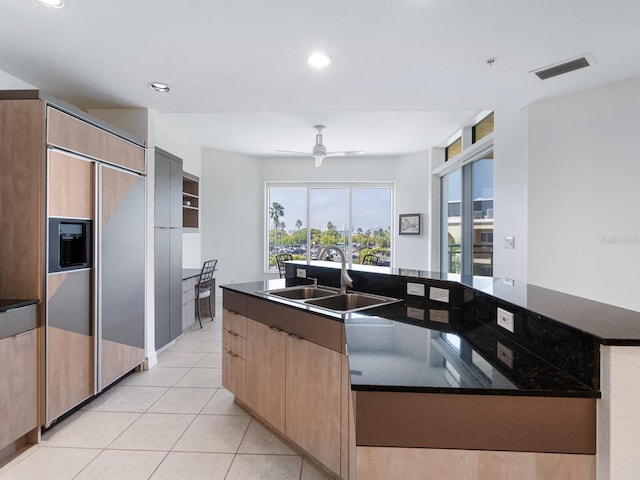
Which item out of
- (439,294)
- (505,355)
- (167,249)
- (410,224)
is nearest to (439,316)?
(439,294)

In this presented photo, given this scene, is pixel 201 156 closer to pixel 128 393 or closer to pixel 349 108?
pixel 349 108

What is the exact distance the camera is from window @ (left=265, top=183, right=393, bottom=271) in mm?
7312

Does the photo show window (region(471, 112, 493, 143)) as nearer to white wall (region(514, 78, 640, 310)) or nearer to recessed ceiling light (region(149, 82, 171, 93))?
white wall (region(514, 78, 640, 310))

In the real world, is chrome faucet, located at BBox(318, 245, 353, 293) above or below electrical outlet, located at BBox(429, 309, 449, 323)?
above

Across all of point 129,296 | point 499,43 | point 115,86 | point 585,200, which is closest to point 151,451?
point 129,296

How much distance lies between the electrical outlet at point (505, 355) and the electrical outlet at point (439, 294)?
70 cm

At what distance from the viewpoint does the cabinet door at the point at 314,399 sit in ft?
5.68

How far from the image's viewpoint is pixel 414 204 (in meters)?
6.83

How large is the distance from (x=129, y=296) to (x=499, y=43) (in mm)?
3383

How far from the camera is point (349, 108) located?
10.8 feet

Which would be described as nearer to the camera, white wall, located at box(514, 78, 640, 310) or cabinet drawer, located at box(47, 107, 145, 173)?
cabinet drawer, located at box(47, 107, 145, 173)

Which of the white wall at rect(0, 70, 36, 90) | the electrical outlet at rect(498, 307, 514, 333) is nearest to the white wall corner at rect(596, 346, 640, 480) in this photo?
the electrical outlet at rect(498, 307, 514, 333)

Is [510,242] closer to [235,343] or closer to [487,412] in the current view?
[235,343]

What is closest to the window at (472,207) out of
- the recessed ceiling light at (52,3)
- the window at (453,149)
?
the window at (453,149)
